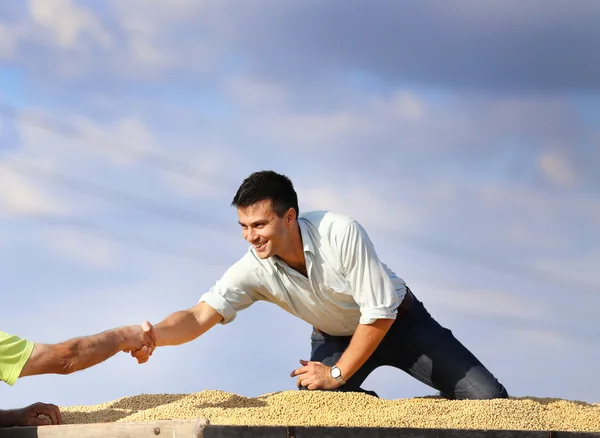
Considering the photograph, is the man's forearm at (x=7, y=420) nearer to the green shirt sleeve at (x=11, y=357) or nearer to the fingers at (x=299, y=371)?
the green shirt sleeve at (x=11, y=357)

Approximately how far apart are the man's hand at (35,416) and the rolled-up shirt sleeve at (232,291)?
1392mm

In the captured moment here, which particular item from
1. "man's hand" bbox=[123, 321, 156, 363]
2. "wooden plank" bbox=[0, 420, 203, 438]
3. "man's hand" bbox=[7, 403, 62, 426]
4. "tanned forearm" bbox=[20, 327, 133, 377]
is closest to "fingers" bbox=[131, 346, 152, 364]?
"man's hand" bbox=[123, 321, 156, 363]

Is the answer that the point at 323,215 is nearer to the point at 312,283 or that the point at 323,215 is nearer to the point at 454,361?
the point at 312,283

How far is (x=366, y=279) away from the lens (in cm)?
473

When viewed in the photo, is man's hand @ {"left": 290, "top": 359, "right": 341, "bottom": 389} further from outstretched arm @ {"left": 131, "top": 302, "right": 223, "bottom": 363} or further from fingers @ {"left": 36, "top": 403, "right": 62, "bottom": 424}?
fingers @ {"left": 36, "top": 403, "right": 62, "bottom": 424}

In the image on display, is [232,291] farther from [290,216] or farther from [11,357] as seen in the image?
[11,357]

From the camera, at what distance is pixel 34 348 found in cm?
368

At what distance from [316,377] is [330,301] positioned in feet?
1.62

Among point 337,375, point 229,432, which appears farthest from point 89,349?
point 337,375

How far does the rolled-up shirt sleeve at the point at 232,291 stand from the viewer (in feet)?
16.9

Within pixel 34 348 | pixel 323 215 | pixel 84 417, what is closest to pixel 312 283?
pixel 323 215

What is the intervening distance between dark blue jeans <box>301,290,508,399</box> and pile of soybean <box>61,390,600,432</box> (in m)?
0.41

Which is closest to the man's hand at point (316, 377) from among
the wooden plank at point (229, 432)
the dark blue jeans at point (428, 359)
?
the dark blue jeans at point (428, 359)

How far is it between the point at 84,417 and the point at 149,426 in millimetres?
1142
